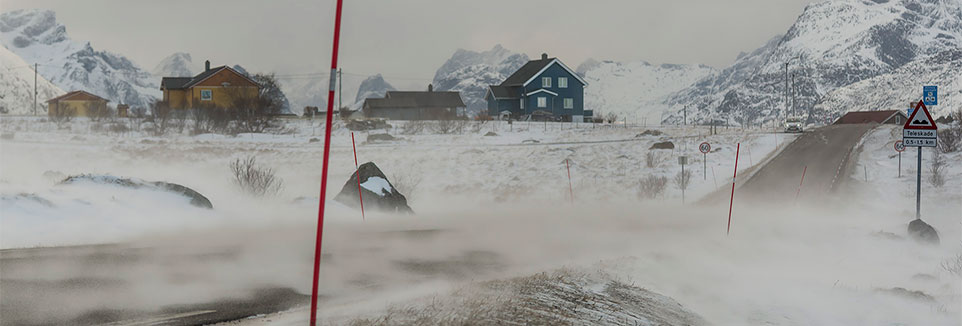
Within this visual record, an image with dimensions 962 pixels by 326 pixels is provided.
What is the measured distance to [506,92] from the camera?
79.2 metres

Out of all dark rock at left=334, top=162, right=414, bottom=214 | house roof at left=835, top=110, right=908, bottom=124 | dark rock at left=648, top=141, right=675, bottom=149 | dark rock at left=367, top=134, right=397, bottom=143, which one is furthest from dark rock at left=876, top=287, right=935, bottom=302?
house roof at left=835, top=110, right=908, bottom=124

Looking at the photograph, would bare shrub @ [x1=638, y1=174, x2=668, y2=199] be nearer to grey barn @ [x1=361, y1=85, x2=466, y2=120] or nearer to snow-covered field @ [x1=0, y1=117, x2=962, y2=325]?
snow-covered field @ [x1=0, y1=117, x2=962, y2=325]

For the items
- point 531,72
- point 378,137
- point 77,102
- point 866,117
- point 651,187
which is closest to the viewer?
point 651,187

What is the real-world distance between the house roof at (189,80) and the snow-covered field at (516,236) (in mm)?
21016

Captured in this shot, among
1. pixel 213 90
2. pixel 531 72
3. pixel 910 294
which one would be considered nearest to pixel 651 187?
pixel 910 294

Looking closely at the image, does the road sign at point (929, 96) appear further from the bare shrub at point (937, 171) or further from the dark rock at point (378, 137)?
the dark rock at point (378, 137)

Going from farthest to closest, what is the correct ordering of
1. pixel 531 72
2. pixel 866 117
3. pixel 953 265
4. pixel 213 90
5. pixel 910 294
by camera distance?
1. pixel 866 117
2. pixel 531 72
3. pixel 213 90
4. pixel 953 265
5. pixel 910 294

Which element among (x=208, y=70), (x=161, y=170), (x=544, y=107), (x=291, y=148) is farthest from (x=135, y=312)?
(x=544, y=107)

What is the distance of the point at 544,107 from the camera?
251 ft

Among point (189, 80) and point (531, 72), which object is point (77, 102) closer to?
point (189, 80)

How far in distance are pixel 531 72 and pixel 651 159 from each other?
34.8 meters

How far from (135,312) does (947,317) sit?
16232mm

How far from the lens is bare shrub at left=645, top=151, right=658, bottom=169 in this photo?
143 ft

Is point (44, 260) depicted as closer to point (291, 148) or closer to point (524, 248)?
point (524, 248)
